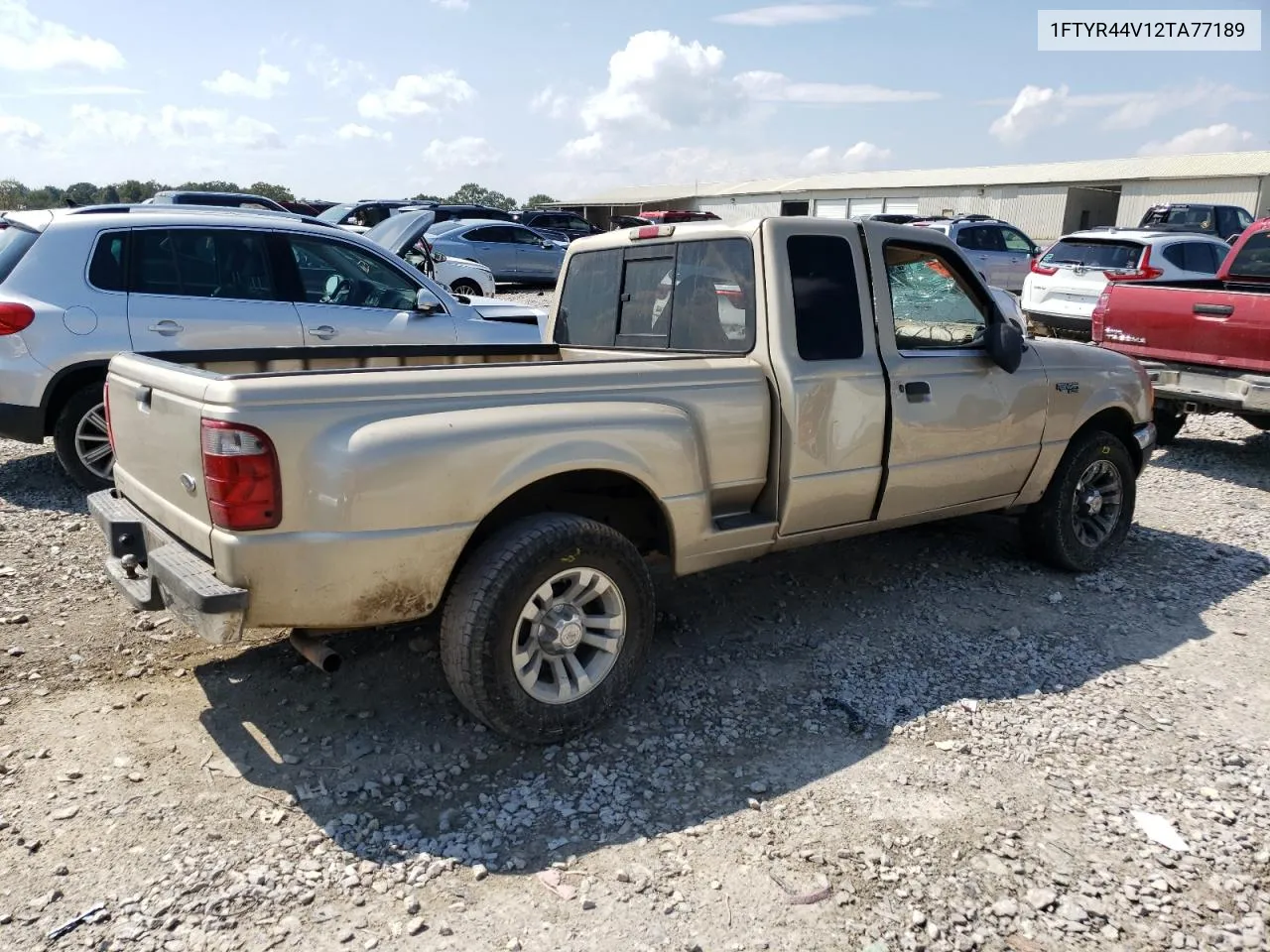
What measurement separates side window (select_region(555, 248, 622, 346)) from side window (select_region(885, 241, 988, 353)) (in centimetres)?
135

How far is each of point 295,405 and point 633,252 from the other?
224 centimetres

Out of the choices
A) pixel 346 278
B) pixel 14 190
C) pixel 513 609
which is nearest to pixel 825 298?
pixel 513 609

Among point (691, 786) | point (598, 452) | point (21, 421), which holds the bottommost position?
point (691, 786)

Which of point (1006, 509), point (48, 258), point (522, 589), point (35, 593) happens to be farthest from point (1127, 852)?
point (48, 258)

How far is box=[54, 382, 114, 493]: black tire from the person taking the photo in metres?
5.74

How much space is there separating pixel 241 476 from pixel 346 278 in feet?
13.9

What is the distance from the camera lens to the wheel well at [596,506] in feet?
11.1

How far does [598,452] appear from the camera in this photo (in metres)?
3.31

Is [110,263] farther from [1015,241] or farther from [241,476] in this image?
[1015,241]

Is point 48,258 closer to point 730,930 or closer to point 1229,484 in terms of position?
point 730,930

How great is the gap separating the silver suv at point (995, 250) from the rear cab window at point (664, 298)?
1419cm

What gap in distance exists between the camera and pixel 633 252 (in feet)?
15.1

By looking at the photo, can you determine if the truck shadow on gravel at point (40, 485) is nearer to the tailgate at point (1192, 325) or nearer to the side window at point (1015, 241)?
the tailgate at point (1192, 325)

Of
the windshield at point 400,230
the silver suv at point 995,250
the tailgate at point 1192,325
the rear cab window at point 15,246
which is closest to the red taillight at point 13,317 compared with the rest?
the rear cab window at point 15,246
